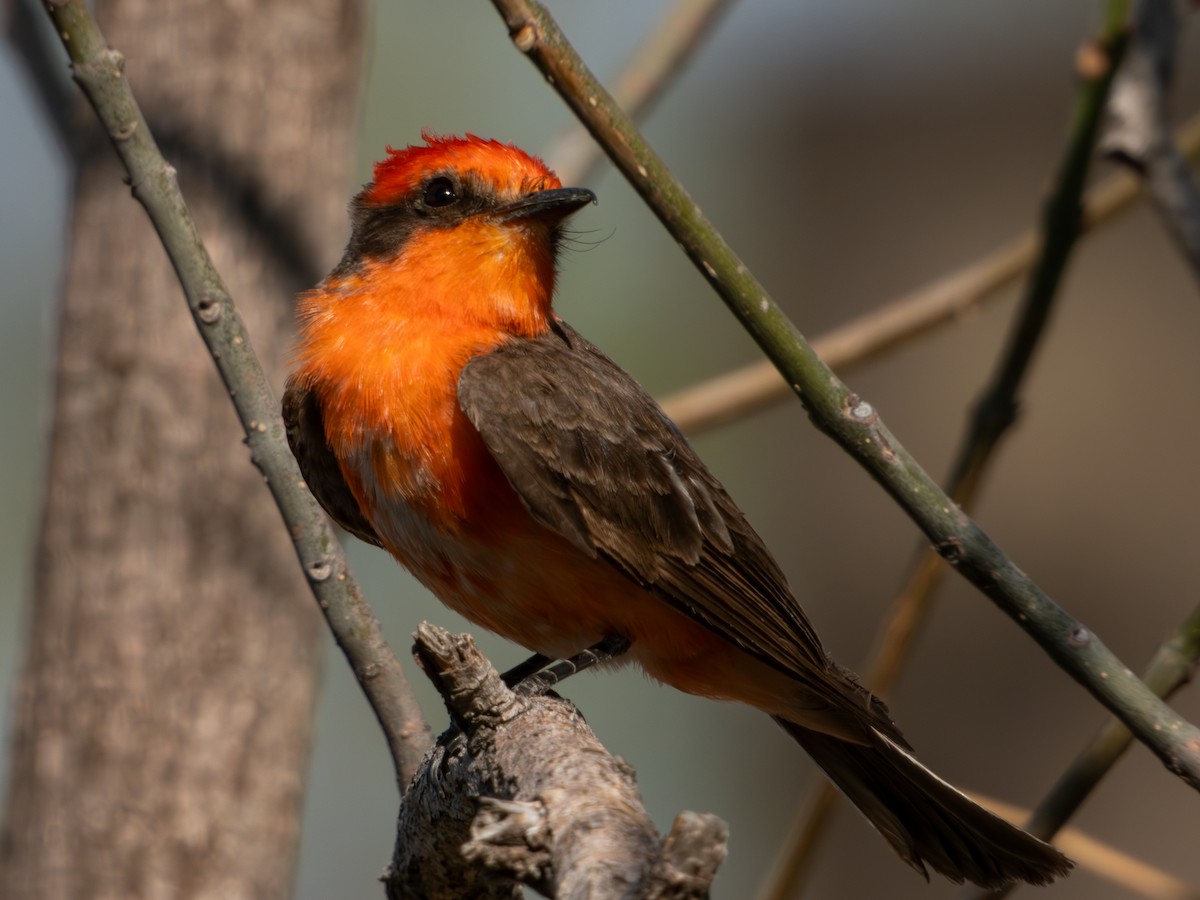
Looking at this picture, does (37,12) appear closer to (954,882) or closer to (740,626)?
(740,626)

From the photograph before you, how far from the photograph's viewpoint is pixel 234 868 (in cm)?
468

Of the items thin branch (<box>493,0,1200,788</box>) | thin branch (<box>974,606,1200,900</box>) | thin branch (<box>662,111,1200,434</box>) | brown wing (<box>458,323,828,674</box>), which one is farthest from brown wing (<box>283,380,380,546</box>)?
thin branch (<box>974,606,1200,900</box>)

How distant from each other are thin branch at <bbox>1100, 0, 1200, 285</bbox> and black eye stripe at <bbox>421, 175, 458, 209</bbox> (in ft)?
6.59

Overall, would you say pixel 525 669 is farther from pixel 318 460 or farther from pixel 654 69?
pixel 654 69

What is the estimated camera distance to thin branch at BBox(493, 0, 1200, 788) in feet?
8.34

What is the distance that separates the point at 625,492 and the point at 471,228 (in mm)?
944

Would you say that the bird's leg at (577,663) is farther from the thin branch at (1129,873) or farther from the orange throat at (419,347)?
the thin branch at (1129,873)

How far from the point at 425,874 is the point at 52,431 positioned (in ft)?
8.48

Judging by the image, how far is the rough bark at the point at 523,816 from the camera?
5.82 ft

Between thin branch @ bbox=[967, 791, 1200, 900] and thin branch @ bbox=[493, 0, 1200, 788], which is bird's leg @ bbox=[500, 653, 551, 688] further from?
thin branch @ bbox=[493, 0, 1200, 788]

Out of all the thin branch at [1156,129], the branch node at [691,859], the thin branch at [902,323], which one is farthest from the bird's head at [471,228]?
the branch node at [691,859]

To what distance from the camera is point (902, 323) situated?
13.6 ft

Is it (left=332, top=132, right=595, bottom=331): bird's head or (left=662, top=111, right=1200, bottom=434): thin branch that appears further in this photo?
(left=332, top=132, right=595, bottom=331): bird's head

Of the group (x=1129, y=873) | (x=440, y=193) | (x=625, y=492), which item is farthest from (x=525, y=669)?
(x=1129, y=873)
